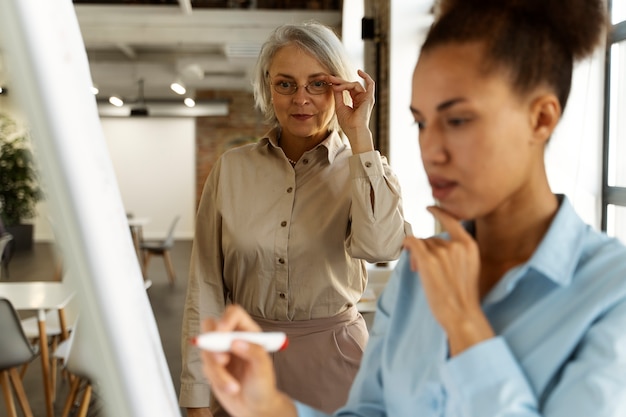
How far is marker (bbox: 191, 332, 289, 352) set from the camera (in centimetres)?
63

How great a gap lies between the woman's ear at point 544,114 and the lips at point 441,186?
112 millimetres

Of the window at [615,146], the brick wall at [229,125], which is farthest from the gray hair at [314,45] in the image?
the brick wall at [229,125]

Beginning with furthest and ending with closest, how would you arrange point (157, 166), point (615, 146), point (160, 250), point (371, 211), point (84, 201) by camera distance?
point (157, 166)
point (160, 250)
point (615, 146)
point (371, 211)
point (84, 201)

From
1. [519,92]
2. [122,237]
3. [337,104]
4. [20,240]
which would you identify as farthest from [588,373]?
[337,104]

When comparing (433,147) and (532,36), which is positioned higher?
(532,36)

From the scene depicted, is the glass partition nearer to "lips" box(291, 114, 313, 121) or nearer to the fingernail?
"lips" box(291, 114, 313, 121)

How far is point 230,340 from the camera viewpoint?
2.14 ft

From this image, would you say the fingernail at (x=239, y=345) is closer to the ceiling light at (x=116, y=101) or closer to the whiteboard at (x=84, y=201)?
the whiteboard at (x=84, y=201)

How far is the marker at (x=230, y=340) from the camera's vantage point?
0.63 m

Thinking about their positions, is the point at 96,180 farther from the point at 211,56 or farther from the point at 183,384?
the point at 211,56

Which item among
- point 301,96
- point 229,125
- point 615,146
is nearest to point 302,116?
point 301,96

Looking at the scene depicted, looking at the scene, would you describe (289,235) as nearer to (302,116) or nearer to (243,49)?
(302,116)

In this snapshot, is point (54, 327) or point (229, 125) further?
point (229, 125)

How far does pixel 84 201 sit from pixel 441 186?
1.29 feet
